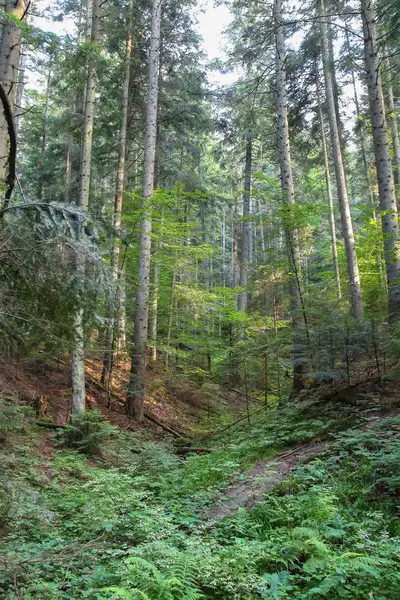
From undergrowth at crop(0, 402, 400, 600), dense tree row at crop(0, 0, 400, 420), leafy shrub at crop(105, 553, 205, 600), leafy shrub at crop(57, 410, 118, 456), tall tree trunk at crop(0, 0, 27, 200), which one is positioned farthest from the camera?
leafy shrub at crop(57, 410, 118, 456)

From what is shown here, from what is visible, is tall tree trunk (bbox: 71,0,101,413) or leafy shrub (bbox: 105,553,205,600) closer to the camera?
leafy shrub (bbox: 105,553,205,600)

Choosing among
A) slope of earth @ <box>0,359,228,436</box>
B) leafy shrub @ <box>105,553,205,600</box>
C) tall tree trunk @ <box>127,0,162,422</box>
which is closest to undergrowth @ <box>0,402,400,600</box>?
leafy shrub @ <box>105,553,205,600</box>

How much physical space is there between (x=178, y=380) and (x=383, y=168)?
1111 centimetres

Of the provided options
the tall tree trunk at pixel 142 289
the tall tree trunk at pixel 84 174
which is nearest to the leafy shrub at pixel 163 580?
the tall tree trunk at pixel 84 174

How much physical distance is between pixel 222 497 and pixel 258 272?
7.47 metres

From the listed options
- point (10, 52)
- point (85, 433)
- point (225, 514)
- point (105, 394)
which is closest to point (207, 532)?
point (225, 514)

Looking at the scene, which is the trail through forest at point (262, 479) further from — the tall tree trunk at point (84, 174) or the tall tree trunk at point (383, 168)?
the tall tree trunk at point (84, 174)

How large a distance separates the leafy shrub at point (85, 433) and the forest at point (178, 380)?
0.17 feet

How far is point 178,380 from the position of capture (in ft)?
54.6

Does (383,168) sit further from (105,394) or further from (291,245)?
(105,394)

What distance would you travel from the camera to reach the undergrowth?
284 centimetres

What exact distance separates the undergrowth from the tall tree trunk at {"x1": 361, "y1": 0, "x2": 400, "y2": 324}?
12.0 ft

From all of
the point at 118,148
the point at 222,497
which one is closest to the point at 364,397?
the point at 222,497

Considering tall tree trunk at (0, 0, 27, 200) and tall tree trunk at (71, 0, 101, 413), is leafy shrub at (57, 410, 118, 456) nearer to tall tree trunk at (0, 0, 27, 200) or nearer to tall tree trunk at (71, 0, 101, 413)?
tall tree trunk at (71, 0, 101, 413)
